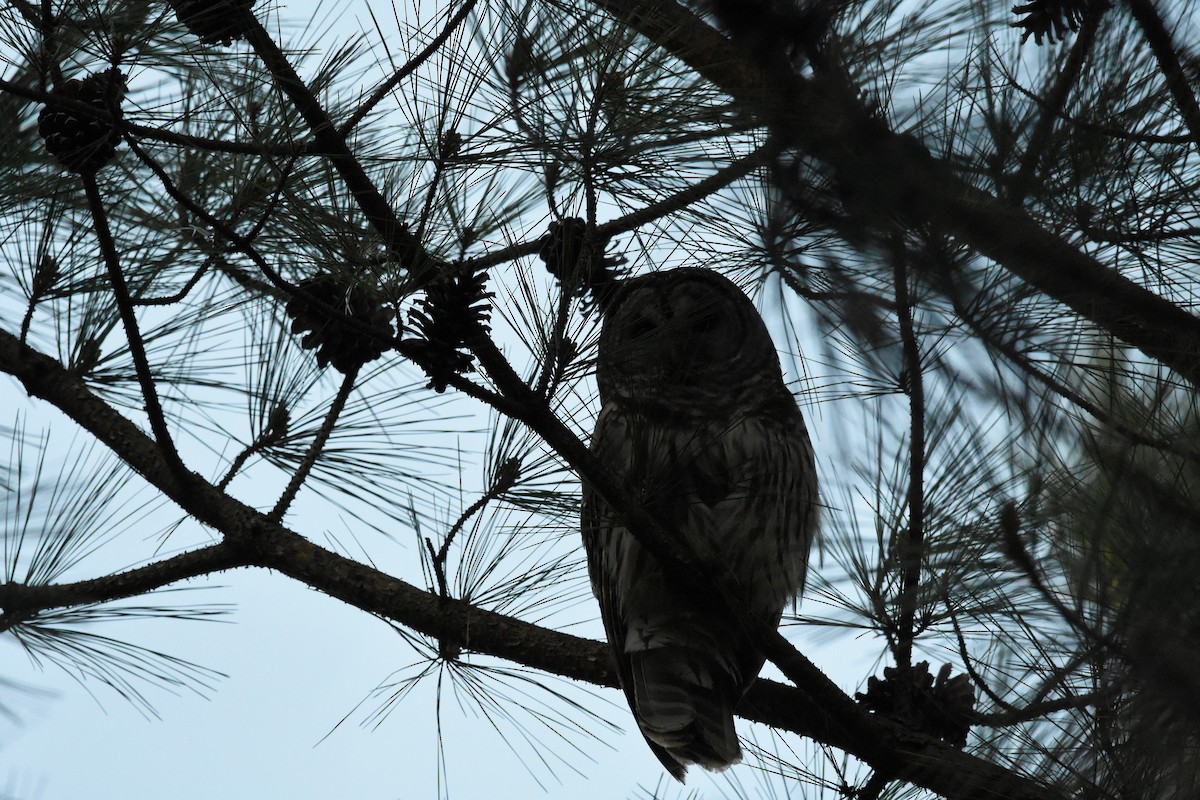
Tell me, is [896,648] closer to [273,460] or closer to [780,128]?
[780,128]

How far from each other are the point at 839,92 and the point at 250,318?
5.39 ft

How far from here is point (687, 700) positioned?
2404 mm

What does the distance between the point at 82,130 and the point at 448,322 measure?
0.75 m

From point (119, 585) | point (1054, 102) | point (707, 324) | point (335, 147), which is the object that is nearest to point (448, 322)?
point (335, 147)

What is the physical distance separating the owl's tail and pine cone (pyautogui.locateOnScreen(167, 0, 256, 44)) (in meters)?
1.44

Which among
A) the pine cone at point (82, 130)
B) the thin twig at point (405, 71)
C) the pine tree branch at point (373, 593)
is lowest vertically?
the pine tree branch at point (373, 593)

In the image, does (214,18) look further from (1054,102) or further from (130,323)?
(1054,102)

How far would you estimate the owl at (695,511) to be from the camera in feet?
6.78

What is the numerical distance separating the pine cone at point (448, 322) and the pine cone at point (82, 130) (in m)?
0.61

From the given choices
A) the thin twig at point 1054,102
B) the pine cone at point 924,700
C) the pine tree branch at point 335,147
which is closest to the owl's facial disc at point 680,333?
the pine tree branch at point 335,147

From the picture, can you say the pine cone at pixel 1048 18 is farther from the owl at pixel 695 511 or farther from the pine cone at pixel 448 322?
the pine cone at pixel 448 322

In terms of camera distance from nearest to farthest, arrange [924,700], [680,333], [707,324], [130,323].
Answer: [130,323] → [924,700] → [680,333] → [707,324]

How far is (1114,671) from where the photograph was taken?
4.21ft

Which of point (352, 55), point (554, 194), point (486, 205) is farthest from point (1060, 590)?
point (352, 55)
